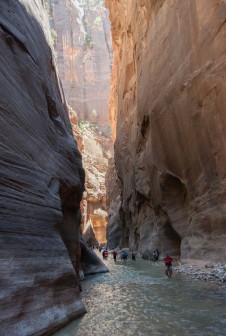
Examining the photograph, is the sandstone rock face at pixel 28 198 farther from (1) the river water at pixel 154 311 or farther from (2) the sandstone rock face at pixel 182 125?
(2) the sandstone rock face at pixel 182 125

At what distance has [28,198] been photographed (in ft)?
23.1

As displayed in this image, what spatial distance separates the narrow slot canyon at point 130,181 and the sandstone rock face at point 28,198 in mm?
32

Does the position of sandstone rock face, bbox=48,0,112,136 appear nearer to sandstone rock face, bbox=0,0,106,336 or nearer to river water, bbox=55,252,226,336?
river water, bbox=55,252,226,336

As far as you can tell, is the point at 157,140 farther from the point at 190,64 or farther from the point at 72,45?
the point at 72,45

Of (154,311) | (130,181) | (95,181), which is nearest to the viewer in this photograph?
(154,311)

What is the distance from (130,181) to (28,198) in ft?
84.4

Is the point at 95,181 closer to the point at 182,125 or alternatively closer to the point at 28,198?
the point at 182,125

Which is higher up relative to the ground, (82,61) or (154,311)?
(82,61)

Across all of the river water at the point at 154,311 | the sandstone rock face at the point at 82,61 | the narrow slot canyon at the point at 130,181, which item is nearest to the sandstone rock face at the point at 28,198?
the narrow slot canyon at the point at 130,181

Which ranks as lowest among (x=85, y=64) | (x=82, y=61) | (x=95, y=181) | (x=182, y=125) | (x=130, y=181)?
(x=182, y=125)

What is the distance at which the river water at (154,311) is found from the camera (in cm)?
644

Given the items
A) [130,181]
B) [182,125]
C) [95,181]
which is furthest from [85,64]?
[182,125]

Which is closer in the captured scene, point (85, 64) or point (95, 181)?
point (95, 181)

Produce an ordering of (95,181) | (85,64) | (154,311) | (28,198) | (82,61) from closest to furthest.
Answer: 1. (28,198)
2. (154,311)
3. (95,181)
4. (82,61)
5. (85,64)
